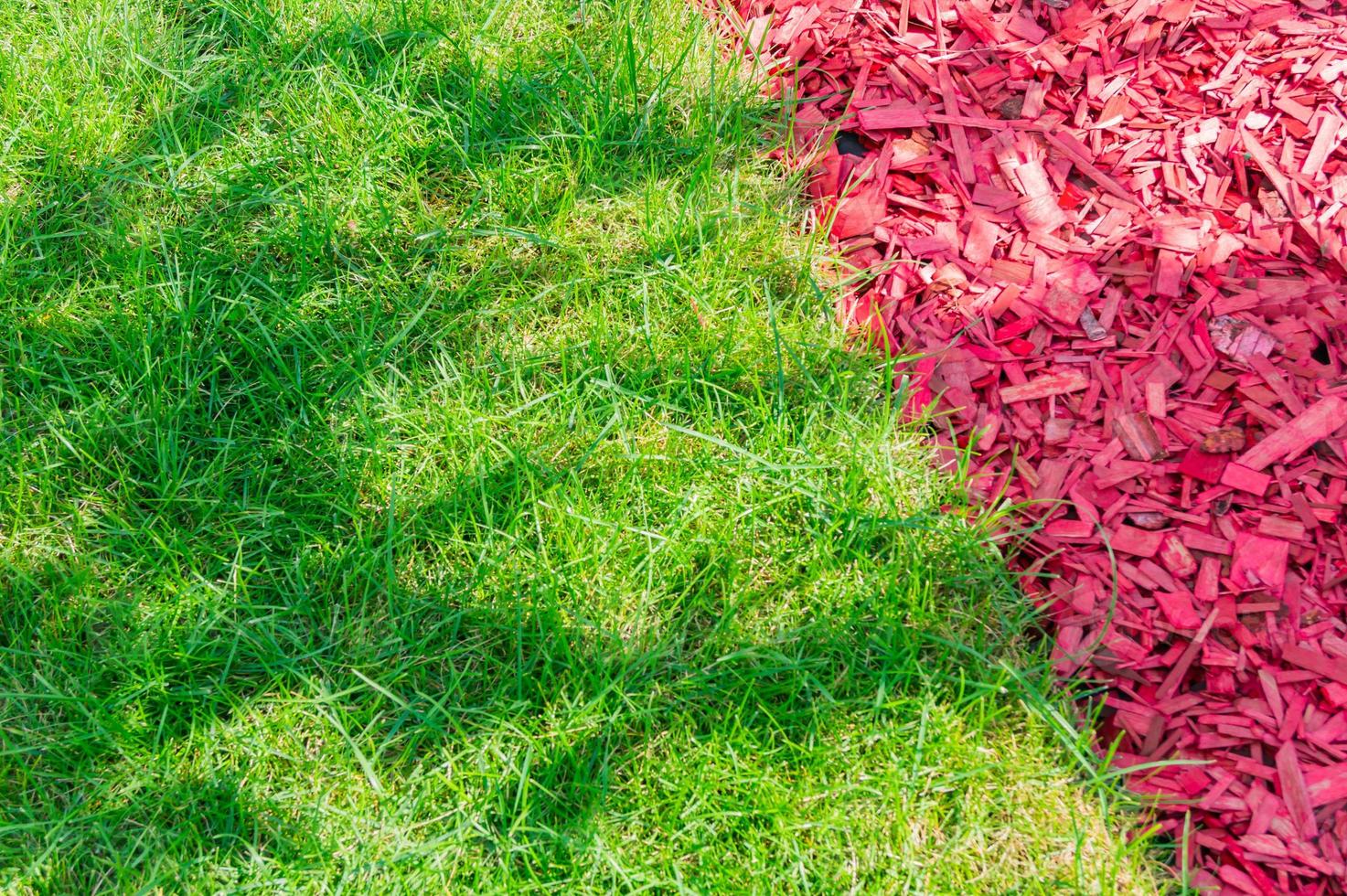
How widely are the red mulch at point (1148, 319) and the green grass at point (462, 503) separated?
200 millimetres

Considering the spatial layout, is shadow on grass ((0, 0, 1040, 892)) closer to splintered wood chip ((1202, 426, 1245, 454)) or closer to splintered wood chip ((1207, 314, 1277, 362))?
splintered wood chip ((1202, 426, 1245, 454))

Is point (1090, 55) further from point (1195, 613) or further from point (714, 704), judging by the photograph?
point (714, 704)

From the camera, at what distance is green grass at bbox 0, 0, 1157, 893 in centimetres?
208

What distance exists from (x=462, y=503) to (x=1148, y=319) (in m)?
1.73

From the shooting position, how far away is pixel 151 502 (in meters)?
2.47

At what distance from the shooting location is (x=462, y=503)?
2400 millimetres

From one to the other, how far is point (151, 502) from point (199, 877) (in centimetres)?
88

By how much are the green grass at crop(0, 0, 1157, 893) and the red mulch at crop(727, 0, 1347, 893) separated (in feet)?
0.66

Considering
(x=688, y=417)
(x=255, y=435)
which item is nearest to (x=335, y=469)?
(x=255, y=435)

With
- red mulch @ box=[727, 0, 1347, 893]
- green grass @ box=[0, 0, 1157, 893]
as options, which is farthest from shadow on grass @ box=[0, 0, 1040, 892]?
red mulch @ box=[727, 0, 1347, 893]

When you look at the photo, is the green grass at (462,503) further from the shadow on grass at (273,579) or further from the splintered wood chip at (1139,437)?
the splintered wood chip at (1139,437)

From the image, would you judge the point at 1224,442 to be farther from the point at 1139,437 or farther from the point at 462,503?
the point at 462,503

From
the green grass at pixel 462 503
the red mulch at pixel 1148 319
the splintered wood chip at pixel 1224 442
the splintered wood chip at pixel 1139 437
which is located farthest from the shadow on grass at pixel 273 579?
the splintered wood chip at pixel 1224 442

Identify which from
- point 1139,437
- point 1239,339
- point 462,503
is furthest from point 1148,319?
point 462,503
